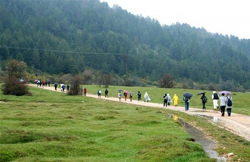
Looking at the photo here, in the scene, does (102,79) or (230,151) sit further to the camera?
(102,79)

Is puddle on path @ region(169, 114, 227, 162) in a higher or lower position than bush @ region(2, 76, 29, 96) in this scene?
lower

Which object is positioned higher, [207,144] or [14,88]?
[14,88]

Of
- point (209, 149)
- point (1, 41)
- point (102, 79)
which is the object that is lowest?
point (209, 149)

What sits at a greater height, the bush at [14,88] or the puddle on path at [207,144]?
the bush at [14,88]

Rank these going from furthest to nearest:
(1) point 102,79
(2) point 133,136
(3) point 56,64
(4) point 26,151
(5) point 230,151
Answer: (3) point 56,64 < (1) point 102,79 < (2) point 133,136 < (5) point 230,151 < (4) point 26,151

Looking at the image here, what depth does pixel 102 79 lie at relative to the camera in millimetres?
94938

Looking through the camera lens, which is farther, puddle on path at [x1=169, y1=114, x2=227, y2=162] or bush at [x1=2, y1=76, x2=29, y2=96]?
bush at [x1=2, y1=76, x2=29, y2=96]

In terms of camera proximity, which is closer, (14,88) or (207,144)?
(207,144)

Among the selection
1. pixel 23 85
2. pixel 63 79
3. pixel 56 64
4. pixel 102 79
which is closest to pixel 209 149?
pixel 23 85

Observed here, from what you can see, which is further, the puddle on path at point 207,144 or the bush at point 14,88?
the bush at point 14,88

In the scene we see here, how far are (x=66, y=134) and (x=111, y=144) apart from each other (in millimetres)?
3167

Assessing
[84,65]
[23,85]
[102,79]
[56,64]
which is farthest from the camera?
[84,65]

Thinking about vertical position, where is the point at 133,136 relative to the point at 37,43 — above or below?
below

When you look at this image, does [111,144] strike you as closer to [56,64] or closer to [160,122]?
[160,122]
